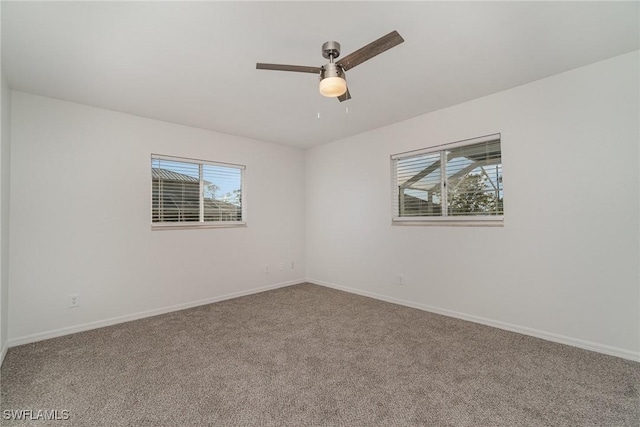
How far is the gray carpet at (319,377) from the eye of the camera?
168cm

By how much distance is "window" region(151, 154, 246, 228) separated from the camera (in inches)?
144

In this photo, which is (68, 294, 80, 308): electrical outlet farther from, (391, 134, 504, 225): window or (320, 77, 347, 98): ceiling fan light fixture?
(391, 134, 504, 225): window

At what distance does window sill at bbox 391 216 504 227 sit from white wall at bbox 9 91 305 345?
2387 mm

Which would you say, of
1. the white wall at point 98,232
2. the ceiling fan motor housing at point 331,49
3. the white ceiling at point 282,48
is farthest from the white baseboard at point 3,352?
the ceiling fan motor housing at point 331,49

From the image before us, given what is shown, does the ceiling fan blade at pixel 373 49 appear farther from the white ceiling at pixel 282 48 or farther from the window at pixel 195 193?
the window at pixel 195 193

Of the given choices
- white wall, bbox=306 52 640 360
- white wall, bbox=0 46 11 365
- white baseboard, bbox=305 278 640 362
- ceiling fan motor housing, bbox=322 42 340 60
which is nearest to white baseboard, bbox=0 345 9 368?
white wall, bbox=0 46 11 365

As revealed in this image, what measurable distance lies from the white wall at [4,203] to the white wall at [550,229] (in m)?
3.94

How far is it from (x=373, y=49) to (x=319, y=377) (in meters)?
2.23

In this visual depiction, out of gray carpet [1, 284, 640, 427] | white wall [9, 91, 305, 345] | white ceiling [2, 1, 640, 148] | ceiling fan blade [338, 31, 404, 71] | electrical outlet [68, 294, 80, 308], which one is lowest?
gray carpet [1, 284, 640, 427]

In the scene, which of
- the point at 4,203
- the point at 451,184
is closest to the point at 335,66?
the point at 451,184

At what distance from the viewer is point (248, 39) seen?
6.66 feet

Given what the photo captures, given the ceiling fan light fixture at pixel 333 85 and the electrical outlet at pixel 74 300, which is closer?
the ceiling fan light fixture at pixel 333 85

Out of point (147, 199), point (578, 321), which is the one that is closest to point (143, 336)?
point (147, 199)

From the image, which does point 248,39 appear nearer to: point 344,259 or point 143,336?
point 143,336
